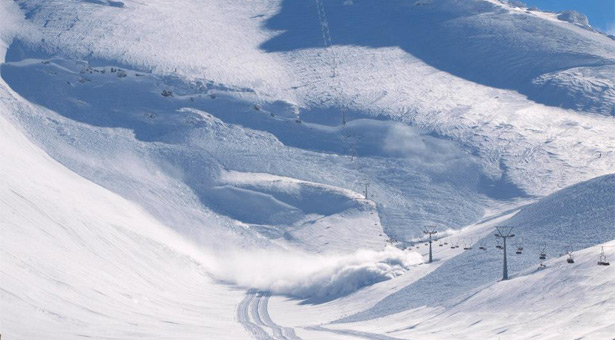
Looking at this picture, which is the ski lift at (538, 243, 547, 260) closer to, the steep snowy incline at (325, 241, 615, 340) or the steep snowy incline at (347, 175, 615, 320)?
the steep snowy incline at (347, 175, 615, 320)

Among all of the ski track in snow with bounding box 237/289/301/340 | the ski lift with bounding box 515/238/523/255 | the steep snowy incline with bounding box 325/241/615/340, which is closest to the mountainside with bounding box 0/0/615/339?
the steep snowy incline with bounding box 325/241/615/340

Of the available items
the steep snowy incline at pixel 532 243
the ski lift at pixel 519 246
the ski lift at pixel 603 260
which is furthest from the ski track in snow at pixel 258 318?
the ski lift at pixel 519 246

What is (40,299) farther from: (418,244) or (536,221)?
(418,244)

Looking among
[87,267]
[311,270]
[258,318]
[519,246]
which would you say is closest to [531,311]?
[519,246]

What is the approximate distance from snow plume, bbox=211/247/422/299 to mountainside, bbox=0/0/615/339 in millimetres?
395

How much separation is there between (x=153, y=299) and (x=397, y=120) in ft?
300

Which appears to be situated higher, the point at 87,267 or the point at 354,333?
the point at 354,333

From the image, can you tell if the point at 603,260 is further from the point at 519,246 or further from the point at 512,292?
the point at 519,246

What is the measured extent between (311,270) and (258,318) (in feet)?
98.9

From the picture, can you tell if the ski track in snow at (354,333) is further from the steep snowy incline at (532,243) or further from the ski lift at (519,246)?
the ski lift at (519,246)

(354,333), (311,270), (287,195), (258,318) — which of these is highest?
(354,333)

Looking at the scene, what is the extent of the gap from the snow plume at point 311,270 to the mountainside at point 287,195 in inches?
15.5

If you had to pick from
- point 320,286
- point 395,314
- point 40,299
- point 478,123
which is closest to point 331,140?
point 478,123

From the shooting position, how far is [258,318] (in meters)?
88.5
